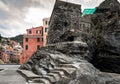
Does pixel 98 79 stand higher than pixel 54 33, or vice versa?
pixel 54 33

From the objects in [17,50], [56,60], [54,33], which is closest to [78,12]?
[54,33]

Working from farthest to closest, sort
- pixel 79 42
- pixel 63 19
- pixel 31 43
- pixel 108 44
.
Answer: pixel 31 43
pixel 63 19
pixel 108 44
pixel 79 42

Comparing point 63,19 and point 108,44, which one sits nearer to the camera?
point 108,44

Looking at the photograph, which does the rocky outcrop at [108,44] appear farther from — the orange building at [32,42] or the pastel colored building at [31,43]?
the pastel colored building at [31,43]

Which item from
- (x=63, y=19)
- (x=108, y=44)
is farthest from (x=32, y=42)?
(x=108, y=44)

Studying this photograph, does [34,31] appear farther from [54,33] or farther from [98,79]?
[98,79]

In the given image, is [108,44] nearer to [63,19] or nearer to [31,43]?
[63,19]

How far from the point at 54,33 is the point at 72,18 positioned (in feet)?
9.90

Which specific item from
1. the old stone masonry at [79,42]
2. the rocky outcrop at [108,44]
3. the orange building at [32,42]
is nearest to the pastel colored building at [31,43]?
the orange building at [32,42]

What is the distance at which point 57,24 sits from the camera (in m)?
19.8

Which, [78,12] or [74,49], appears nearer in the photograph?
[74,49]

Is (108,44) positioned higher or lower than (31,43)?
lower

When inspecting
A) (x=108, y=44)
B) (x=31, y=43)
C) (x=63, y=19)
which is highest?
(x=63, y=19)

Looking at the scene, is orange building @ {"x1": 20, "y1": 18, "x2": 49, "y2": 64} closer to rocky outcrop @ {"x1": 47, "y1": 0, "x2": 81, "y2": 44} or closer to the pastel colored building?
the pastel colored building
